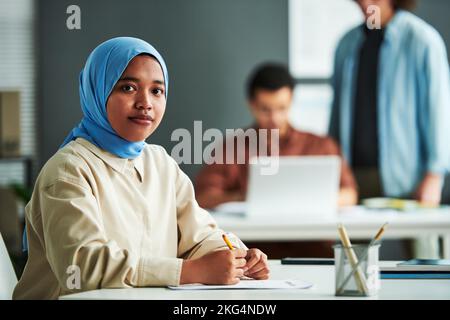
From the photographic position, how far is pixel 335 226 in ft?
10.4

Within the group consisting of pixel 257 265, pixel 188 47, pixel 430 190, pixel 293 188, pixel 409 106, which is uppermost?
pixel 188 47

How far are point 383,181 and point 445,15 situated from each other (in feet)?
3.61

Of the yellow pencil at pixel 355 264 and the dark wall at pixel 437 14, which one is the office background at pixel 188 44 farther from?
the yellow pencil at pixel 355 264

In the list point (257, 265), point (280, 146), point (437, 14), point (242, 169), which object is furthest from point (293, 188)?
point (437, 14)

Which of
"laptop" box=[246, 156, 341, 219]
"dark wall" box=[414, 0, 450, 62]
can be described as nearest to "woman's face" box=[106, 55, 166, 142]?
"laptop" box=[246, 156, 341, 219]

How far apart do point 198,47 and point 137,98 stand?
384 centimetres

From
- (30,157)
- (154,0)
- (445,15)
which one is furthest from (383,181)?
(30,157)

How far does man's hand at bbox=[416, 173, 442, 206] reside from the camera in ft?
14.9

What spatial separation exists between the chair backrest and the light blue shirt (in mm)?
3672

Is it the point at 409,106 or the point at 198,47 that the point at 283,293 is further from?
the point at 198,47

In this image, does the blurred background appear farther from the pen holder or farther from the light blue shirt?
the pen holder

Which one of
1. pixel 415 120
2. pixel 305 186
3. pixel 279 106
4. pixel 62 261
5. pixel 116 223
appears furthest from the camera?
pixel 415 120

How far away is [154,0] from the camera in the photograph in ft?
16.6

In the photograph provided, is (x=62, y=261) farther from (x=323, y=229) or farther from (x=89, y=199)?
(x=323, y=229)
